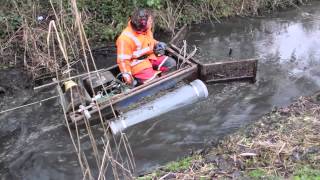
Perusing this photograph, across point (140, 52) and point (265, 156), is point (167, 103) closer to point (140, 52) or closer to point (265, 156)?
point (140, 52)

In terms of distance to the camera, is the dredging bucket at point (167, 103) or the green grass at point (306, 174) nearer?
the green grass at point (306, 174)

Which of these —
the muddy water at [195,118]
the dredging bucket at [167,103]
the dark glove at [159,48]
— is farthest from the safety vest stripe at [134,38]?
the muddy water at [195,118]

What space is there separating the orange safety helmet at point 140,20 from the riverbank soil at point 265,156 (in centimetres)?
241

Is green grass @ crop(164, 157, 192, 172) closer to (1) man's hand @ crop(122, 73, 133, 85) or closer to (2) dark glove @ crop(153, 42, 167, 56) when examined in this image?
(1) man's hand @ crop(122, 73, 133, 85)

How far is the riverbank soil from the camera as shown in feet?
15.4

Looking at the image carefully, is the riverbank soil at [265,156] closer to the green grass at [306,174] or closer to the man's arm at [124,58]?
the green grass at [306,174]

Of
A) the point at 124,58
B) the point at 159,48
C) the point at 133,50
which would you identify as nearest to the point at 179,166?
the point at 124,58

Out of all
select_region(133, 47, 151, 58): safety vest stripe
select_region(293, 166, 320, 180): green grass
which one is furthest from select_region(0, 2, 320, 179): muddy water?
select_region(293, 166, 320, 180): green grass

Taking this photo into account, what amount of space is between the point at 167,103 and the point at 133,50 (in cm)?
106

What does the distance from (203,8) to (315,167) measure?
23.1 ft

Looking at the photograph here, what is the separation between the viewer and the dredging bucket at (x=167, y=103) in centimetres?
661

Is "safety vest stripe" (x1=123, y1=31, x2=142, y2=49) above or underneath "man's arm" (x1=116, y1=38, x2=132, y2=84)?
above

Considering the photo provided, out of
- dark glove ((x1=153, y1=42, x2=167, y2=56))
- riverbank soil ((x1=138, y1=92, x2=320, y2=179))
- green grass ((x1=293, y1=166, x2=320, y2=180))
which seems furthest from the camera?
dark glove ((x1=153, y1=42, x2=167, y2=56))

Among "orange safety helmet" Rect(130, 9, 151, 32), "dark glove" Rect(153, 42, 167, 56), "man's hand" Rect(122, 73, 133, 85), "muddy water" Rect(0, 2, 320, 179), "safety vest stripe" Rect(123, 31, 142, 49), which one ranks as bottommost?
"muddy water" Rect(0, 2, 320, 179)
